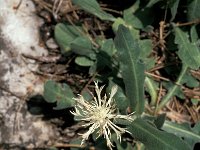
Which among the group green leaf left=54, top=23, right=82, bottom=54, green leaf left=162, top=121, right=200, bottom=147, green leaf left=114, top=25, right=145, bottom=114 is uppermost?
green leaf left=54, top=23, right=82, bottom=54

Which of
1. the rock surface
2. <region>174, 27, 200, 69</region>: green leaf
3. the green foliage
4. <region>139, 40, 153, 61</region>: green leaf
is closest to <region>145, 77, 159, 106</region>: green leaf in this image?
the green foliage

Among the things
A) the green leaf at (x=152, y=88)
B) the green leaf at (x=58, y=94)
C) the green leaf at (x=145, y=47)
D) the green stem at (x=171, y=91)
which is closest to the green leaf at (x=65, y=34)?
the green leaf at (x=58, y=94)

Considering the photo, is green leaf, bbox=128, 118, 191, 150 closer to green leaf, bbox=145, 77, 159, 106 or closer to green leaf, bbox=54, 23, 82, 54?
green leaf, bbox=145, 77, 159, 106

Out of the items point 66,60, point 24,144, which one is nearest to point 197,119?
point 66,60

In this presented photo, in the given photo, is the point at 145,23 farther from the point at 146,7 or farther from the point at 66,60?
A: the point at 66,60

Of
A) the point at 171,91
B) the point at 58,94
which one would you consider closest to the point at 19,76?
the point at 58,94

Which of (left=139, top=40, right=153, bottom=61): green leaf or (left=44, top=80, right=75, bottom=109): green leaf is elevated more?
(left=139, top=40, right=153, bottom=61): green leaf
